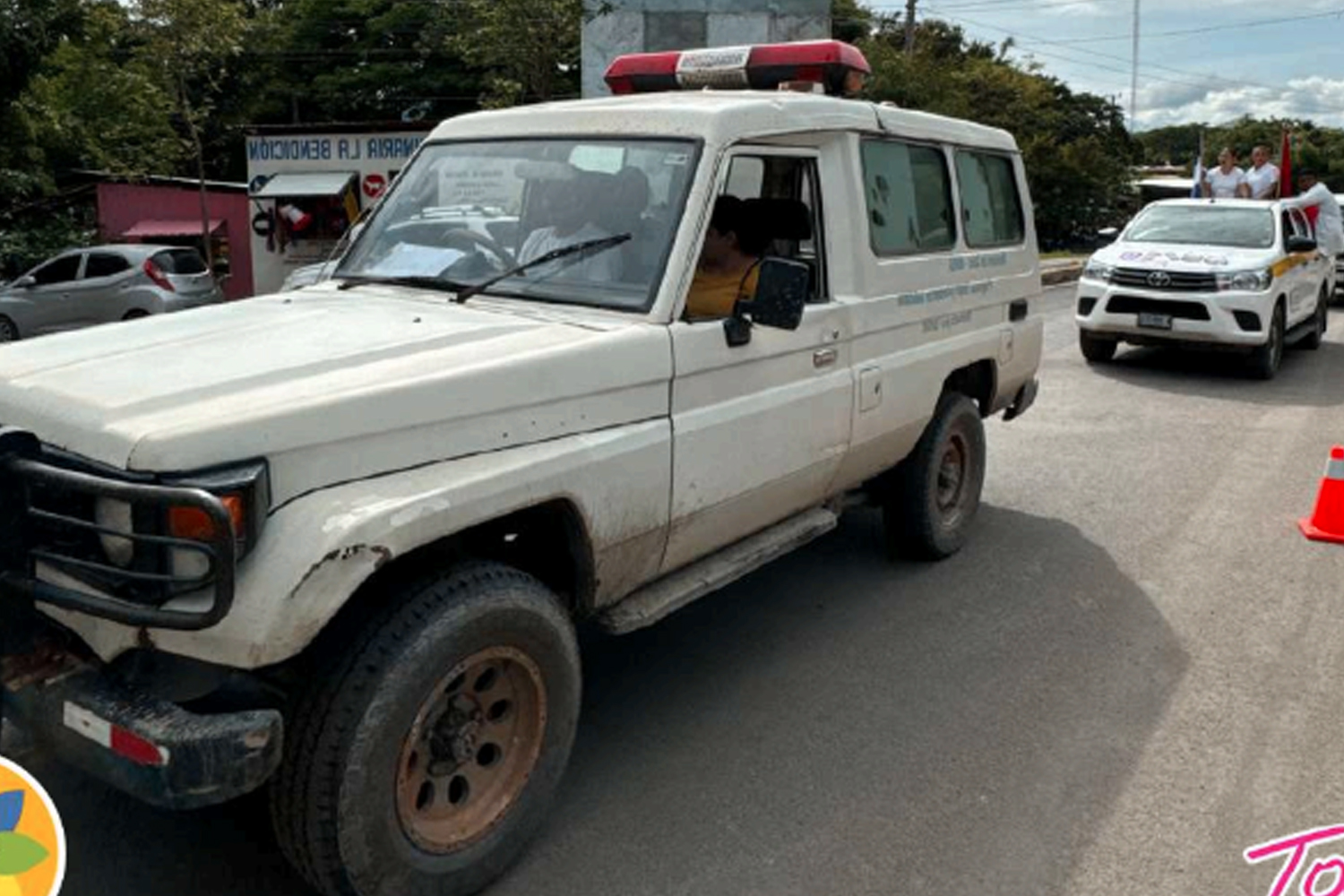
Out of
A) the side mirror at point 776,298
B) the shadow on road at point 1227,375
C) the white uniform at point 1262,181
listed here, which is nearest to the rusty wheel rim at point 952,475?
the side mirror at point 776,298

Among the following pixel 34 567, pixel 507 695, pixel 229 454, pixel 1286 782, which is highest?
pixel 229 454

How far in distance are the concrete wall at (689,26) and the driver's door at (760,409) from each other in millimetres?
11196

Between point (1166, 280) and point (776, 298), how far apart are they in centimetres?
883

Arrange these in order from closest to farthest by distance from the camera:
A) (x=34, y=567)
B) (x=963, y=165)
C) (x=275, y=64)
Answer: (x=34, y=567) < (x=963, y=165) < (x=275, y=64)

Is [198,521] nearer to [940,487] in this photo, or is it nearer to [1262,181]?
[940,487]

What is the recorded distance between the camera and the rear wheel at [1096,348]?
39.1 ft

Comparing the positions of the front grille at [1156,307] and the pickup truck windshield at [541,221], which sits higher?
the pickup truck windshield at [541,221]

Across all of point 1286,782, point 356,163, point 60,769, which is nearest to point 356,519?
point 60,769

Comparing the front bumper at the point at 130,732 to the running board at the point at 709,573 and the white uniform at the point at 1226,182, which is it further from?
the white uniform at the point at 1226,182

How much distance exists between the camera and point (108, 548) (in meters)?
2.68

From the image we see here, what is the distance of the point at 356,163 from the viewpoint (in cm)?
1869

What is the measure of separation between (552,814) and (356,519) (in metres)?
1.35

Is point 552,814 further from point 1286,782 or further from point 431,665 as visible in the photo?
point 1286,782

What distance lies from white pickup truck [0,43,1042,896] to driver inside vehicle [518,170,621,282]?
0.5 inches
